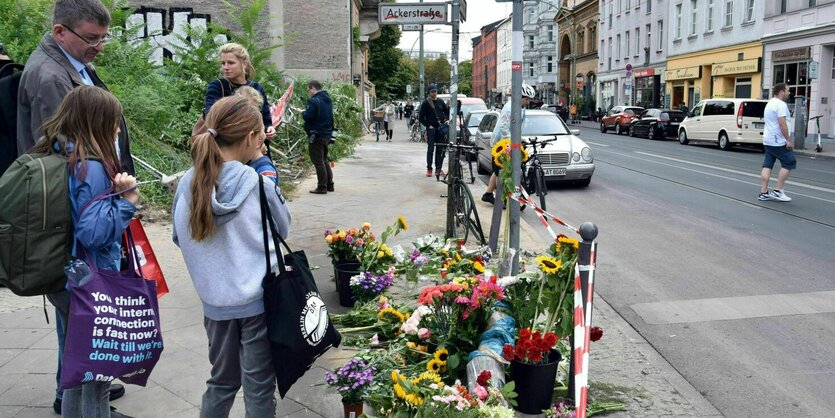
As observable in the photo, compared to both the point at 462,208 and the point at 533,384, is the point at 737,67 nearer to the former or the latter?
the point at 462,208

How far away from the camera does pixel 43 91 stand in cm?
323

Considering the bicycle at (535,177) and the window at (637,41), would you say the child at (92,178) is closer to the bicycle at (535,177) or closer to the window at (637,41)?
the bicycle at (535,177)

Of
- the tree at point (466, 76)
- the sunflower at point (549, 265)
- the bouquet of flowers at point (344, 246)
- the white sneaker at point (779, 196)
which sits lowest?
the white sneaker at point (779, 196)

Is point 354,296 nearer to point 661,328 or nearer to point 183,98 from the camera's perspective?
point 661,328

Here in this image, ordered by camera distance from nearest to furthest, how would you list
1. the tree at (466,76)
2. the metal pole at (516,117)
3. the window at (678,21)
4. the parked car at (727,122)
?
1. the metal pole at (516,117)
2. the parked car at (727,122)
3. the window at (678,21)
4. the tree at (466,76)

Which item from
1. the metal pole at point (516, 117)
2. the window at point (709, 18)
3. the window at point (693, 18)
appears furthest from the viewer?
the window at point (693, 18)

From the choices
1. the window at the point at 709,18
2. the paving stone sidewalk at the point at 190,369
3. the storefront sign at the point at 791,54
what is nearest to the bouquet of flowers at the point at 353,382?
the paving stone sidewalk at the point at 190,369

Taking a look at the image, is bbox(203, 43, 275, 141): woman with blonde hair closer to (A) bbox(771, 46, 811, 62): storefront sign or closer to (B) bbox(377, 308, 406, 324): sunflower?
(B) bbox(377, 308, 406, 324): sunflower

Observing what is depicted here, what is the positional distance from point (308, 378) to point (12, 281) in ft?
6.33

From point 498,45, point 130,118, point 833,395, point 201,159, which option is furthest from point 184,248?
point 498,45

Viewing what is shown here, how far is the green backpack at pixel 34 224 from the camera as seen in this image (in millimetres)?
2725

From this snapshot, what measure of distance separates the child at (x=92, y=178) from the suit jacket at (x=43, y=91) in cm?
25

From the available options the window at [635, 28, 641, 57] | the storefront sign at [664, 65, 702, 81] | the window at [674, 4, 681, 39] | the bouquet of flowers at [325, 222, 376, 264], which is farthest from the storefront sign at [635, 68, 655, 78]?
the bouquet of flowers at [325, 222, 376, 264]

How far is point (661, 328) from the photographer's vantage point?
215 inches
